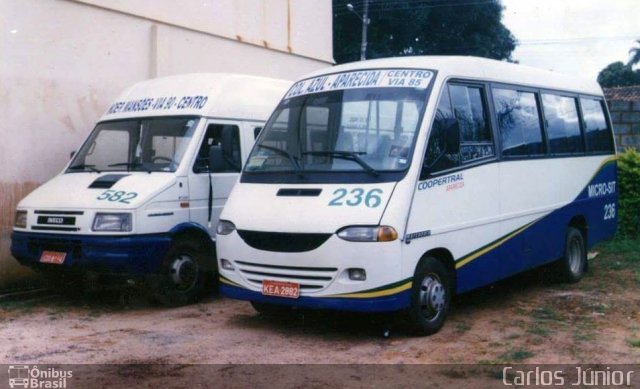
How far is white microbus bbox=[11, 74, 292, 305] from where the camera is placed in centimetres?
762

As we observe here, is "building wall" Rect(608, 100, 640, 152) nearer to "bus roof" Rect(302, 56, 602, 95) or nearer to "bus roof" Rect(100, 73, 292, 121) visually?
"bus roof" Rect(302, 56, 602, 95)

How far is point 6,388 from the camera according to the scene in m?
5.40

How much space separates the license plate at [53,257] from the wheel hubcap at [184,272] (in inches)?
45.1

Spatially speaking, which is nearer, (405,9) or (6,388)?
(6,388)

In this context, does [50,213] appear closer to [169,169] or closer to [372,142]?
[169,169]

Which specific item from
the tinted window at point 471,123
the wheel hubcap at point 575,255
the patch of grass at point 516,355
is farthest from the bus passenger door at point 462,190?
the wheel hubcap at point 575,255

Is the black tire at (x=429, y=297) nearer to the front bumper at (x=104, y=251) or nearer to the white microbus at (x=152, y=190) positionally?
the white microbus at (x=152, y=190)

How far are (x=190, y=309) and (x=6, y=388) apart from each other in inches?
112

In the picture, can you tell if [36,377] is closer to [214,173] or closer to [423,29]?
[214,173]

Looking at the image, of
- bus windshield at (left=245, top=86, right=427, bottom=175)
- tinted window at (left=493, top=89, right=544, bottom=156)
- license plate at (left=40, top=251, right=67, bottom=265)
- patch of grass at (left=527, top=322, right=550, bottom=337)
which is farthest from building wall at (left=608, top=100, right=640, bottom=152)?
license plate at (left=40, top=251, right=67, bottom=265)

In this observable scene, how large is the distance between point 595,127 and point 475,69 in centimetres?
315

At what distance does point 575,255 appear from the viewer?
9422 millimetres

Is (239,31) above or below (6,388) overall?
above

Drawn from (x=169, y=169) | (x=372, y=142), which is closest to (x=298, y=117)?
(x=372, y=142)
